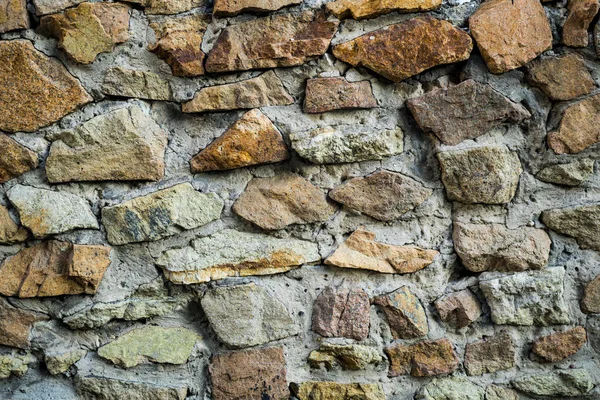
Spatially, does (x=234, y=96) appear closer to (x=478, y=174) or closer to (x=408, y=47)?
(x=408, y=47)

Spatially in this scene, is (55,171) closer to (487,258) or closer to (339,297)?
(339,297)

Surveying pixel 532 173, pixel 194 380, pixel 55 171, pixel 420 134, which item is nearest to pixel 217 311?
pixel 194 380

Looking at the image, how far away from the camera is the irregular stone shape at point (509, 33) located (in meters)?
1.26

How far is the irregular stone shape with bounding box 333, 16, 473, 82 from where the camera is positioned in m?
1.26

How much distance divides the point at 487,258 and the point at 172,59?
2.62 ft

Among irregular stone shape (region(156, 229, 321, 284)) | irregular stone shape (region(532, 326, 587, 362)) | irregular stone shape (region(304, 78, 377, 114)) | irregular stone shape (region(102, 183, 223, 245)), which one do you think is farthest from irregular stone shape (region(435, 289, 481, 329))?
irregular stone shape (region(102, 183, 223, 245))

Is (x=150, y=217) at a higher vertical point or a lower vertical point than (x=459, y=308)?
higher

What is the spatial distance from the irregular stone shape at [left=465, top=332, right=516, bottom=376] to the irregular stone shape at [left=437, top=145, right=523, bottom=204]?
0.30 m

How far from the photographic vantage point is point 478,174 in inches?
50.1

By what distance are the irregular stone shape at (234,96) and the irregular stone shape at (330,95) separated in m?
0.09

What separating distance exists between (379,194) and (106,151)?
1.91 feet

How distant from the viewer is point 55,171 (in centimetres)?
122

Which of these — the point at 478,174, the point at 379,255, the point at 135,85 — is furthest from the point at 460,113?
the point at 135,85

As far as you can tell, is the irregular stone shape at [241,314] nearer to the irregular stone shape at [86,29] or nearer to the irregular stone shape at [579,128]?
the irregular stone shape at [86,29]
